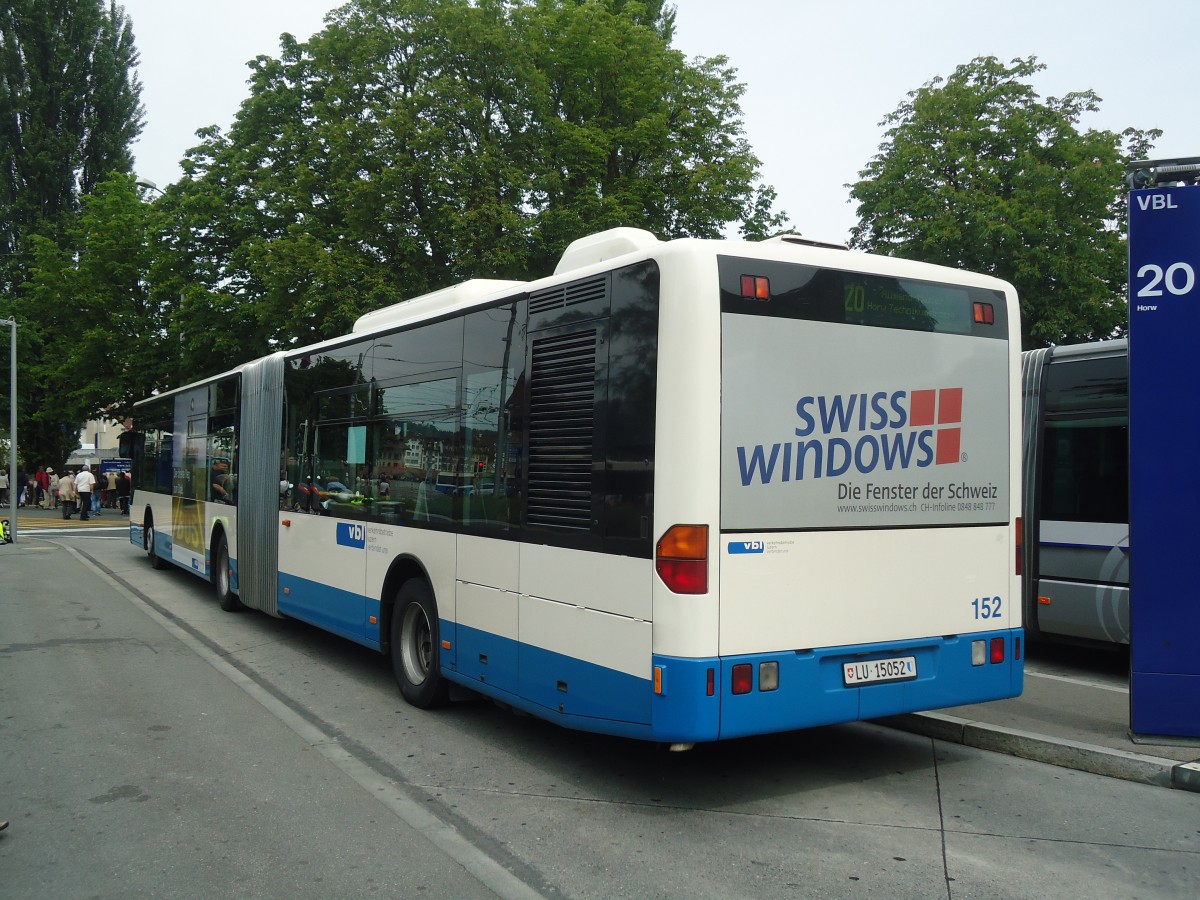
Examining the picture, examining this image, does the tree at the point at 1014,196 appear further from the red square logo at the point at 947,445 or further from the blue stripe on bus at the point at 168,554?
the red square logo at the point at 947,445

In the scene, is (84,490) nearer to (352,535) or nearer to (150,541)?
(150,541)

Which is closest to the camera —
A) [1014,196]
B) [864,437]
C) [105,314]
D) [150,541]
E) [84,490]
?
[864,437]

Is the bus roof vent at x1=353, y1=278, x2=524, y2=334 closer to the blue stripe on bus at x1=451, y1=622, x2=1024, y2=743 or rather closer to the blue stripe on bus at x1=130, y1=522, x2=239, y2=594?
the blue stripe on bus at x1=451, y1=622, x2=1024, y2=743

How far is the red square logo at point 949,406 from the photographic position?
19.2ft

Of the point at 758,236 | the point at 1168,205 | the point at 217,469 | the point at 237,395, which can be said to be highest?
the point at 758,236

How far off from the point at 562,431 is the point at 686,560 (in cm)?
123

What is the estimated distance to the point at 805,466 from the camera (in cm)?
536

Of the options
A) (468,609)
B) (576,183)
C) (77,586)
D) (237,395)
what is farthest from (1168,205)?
(576,183)

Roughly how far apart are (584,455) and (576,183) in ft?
62.7

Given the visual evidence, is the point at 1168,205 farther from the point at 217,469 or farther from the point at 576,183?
the point at 576,183

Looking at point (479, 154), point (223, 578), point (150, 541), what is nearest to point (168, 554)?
point (150, 541)

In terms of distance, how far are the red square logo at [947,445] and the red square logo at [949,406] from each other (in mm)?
56

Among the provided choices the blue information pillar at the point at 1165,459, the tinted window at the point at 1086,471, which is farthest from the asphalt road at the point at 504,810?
the tinted window at the point at 1086,471

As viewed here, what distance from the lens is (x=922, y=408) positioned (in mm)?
5805
